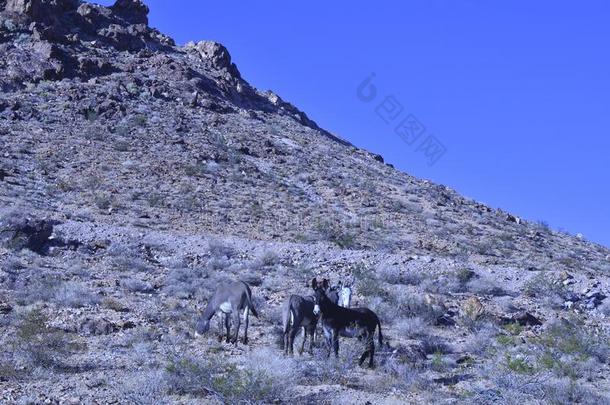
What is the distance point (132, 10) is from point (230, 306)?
47532mm

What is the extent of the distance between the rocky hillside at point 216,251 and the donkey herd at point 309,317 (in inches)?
15.9

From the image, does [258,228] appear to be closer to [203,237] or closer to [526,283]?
[203,237]

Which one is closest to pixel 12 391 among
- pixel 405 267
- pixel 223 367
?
pixel 223 367

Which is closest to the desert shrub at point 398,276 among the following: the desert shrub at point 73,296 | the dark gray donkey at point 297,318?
the dark gray donkey at point 297,318

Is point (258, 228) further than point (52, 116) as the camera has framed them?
No

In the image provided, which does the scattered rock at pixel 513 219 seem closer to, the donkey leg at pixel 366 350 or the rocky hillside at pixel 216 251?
the rocky hillside at pixel 216 251

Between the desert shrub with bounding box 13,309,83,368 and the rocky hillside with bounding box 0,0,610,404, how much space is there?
0.04 m

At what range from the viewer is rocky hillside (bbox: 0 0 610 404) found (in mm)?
11078

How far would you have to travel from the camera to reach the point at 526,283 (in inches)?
799

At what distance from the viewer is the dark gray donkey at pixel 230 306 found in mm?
13688

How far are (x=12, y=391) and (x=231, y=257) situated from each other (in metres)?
12.4

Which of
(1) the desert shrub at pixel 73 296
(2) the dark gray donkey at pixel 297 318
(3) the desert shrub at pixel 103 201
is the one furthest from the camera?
(3) the desert shrub at pixel 103 201

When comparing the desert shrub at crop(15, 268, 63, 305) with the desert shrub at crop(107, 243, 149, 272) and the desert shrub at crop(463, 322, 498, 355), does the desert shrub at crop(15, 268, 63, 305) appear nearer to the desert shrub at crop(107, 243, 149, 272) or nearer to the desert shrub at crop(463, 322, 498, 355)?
the desert shrub at crop(107, 243, 149, 272)

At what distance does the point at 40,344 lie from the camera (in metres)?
11.6
